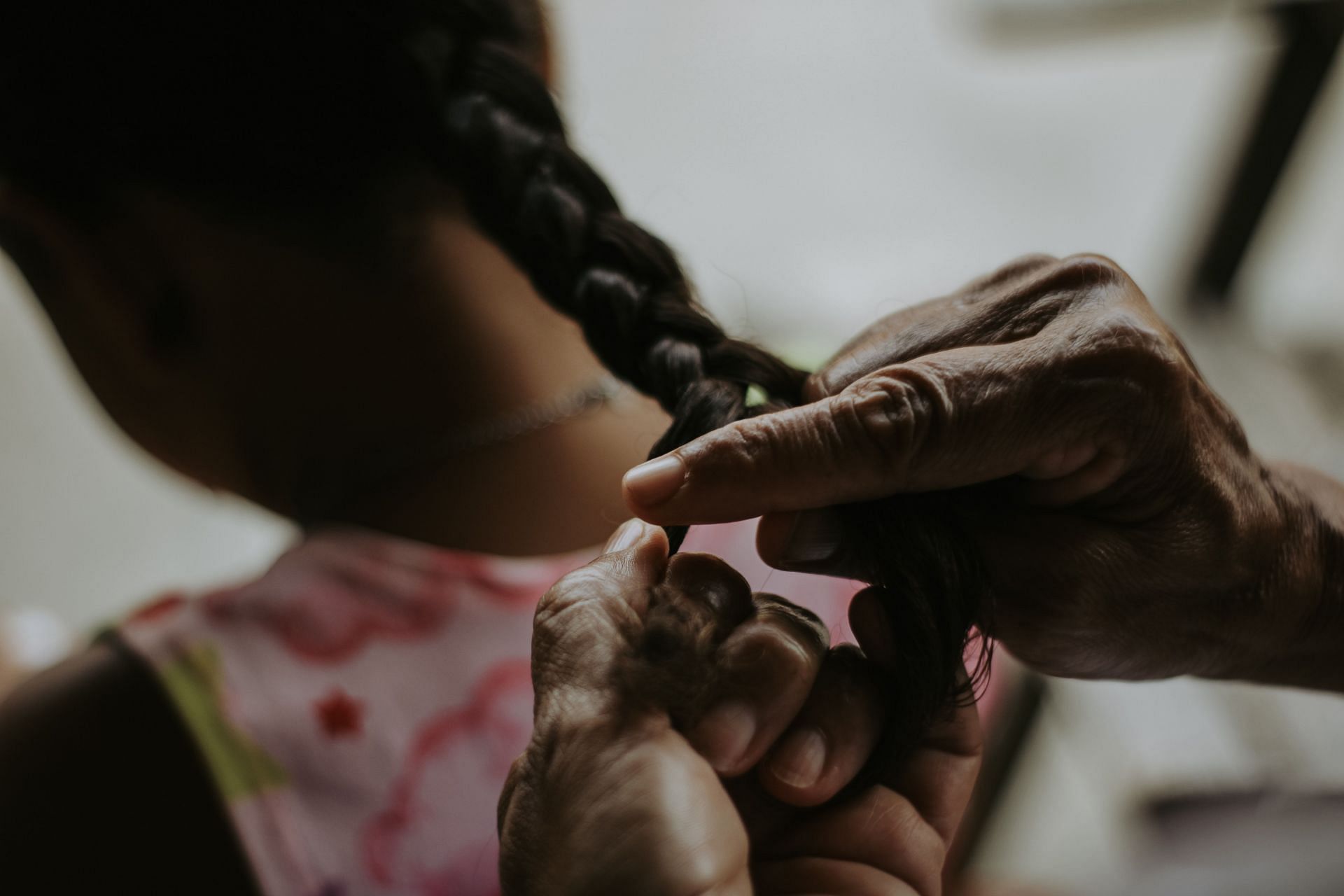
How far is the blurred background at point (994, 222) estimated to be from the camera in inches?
48.6

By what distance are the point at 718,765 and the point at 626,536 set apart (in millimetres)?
91

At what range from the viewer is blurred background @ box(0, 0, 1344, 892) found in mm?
1235

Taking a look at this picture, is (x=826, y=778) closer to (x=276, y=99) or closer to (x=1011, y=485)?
(x=1011, y=485)

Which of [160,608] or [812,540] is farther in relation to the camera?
[160,608]

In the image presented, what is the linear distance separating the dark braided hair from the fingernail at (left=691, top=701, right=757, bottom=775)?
0.07 m

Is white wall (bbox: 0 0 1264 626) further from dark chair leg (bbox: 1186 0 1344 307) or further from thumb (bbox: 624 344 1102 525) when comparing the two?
thumb (bbox: 624 344 1102 525)

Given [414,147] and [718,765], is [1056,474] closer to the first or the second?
[718,765]

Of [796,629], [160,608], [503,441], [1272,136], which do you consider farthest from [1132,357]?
[1272,136]

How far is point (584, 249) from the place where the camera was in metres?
0.45

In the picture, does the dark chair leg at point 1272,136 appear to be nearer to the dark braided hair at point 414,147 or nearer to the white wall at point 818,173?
the white wall at point 818,173

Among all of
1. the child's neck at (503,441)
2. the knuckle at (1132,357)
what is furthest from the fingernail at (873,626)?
the child's neck at (503,441)

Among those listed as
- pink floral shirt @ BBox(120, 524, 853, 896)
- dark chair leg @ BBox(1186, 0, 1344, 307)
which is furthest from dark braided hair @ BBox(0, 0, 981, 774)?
dark chair leg @ BBox(1186, 0, 1344, 307)

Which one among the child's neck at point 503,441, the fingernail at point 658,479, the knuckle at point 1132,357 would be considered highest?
the knuckle at point 1132,357

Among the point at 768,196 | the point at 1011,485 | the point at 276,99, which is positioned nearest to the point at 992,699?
the point at 1011,485
